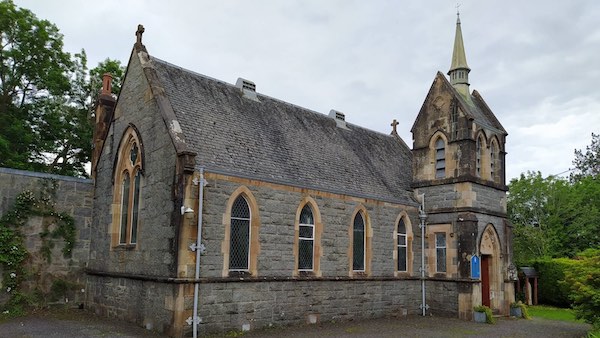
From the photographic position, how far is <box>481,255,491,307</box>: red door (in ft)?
68.7

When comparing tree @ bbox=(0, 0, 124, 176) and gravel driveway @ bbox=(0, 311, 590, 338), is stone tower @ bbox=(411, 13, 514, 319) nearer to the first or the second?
gravel driveway @ bbox=(0, 311, 590, 338)

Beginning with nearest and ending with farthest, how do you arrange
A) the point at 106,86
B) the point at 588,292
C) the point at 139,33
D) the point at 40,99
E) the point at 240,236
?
1. the point at 240,236
2. the point at 588,292
3. the point at 139,33
4. the point at 106,86
5. the point at 40,99

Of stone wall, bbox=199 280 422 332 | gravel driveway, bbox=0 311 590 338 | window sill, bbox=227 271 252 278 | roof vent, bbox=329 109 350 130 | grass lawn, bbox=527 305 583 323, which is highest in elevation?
roof vent, bbox=329 109 350 130

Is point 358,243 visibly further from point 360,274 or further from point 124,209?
point 124,209

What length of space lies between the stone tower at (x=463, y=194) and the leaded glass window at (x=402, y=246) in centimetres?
121

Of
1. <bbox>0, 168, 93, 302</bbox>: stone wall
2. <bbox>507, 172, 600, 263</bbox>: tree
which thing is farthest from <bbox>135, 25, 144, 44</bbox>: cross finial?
<bbox>507, 172, 600, 263</bbox>: tree

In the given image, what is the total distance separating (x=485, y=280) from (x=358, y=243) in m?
6.41

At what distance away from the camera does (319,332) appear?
15.0 m

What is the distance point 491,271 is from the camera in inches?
833

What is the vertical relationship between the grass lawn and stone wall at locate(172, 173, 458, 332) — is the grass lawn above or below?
below

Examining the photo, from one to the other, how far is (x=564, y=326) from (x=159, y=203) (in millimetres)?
15196

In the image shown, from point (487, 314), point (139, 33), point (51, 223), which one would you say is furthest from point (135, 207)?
point (487, 314)

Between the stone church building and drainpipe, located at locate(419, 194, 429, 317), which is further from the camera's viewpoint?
drainpipe, located at locate(419, 194, 429, 317)

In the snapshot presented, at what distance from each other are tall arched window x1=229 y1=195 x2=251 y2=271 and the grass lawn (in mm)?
13933
